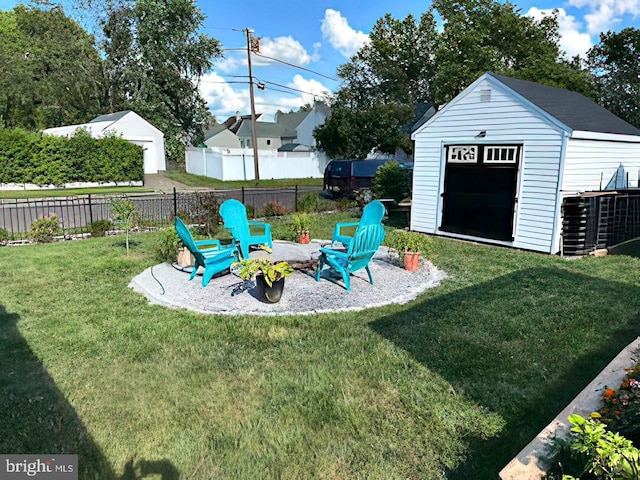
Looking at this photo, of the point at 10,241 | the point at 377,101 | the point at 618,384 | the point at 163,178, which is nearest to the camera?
the point at 618,384

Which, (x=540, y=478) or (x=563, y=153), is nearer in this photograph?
(x=540, y=478)

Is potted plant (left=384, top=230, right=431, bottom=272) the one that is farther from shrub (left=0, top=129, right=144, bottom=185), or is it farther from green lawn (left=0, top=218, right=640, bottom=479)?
shrub (left=0, top=129, right=144, bottom=185)

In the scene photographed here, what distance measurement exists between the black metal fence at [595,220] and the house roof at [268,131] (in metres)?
40.6

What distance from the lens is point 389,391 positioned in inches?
135

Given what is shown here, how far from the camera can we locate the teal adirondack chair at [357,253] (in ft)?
19.4

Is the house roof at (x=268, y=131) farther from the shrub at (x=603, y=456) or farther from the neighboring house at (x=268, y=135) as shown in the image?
the shrub at (x=603, y=456)

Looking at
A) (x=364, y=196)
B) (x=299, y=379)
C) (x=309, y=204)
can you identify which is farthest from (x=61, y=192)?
(x=299, y=379)

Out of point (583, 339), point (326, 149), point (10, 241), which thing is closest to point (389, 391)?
point (583, 339)

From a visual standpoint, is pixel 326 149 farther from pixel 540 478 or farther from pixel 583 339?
pixel 540 478

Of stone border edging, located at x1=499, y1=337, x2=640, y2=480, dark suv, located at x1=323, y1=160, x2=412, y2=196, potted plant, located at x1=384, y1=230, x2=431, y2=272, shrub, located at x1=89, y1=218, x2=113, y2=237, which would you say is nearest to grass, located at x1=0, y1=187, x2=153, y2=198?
shrub, located at x1=89, y1=218, x2=113, y2=237

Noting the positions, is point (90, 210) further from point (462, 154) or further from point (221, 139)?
point (221, 139)

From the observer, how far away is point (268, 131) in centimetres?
4753

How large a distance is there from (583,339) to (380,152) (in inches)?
1002

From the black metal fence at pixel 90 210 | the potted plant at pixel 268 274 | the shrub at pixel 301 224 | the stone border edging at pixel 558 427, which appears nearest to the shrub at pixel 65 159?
the black metal fence at pixel 90 210
